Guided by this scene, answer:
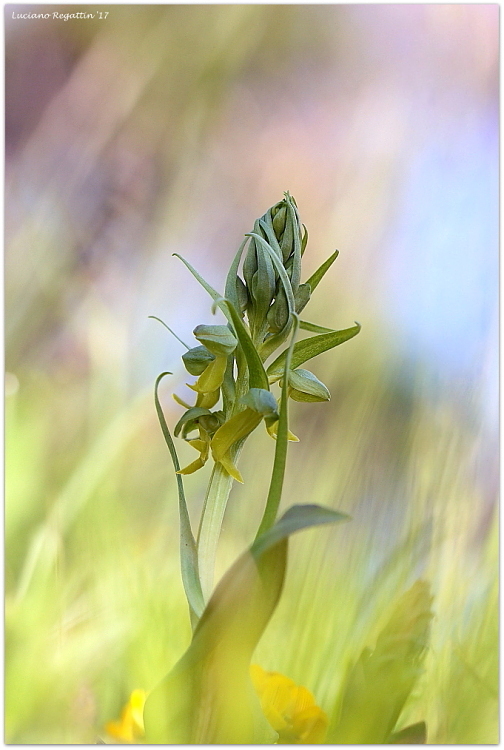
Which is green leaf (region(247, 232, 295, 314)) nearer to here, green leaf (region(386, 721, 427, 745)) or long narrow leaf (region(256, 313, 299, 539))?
Answer: long narrow leaf (region(256, 313, 299, 539))

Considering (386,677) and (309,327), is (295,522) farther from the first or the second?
(386,677)

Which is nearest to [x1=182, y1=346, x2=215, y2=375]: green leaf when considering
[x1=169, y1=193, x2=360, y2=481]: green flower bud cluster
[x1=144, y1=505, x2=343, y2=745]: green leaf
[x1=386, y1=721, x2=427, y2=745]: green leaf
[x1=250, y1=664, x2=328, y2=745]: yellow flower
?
[x1=169, y1=193, x2=360, y2=481]: green flower bud cluster

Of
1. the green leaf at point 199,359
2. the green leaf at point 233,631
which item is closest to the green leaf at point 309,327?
the green leaf at point 199,359

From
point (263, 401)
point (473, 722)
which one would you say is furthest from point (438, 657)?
point (263, 401)

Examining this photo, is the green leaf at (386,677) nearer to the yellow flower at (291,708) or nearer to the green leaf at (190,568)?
the yellow flower at (291,708)

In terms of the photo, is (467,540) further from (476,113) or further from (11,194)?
(11,194)

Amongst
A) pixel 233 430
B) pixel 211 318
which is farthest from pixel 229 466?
pixel 211 318
